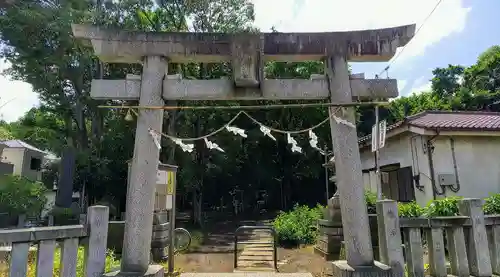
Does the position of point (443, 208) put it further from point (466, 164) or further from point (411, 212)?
point (466, 164)

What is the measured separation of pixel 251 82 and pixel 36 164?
96.9 feet

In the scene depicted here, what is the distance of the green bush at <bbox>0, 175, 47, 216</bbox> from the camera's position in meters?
15.5

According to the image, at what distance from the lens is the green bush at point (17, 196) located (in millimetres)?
15453

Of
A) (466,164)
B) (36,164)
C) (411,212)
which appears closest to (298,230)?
(411,212)

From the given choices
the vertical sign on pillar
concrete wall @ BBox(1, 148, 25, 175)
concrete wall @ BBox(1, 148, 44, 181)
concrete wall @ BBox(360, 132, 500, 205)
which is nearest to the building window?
concrete wall @ BBox(1, 148, 44, 181)

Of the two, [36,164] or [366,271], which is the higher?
[36,164]

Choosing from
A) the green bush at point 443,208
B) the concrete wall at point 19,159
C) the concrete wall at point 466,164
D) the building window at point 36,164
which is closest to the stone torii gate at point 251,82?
the green bush at point 443,208

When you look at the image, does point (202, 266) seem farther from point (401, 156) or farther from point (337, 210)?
point (401, 156)

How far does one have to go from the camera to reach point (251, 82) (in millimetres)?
5285

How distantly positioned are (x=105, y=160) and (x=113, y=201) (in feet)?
10.1

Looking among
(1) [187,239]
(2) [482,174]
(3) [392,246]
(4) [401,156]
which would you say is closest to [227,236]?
Result: (1) [187,239]

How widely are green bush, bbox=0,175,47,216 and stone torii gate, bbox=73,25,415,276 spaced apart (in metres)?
13.9

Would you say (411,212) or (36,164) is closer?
(411,212)

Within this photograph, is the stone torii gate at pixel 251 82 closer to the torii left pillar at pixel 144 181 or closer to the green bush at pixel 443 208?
the torii left pillar at pixel 144 181
